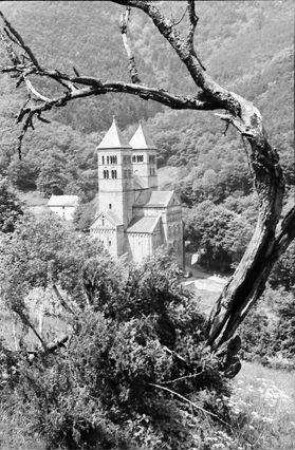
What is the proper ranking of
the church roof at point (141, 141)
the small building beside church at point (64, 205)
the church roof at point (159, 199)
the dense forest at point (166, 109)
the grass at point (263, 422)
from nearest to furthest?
1. the grass at point (263, 422)
2. the church roof at point (159, 199)
3. the church roof at point (141, 141)
4. the small building beside church at point (64, 205)
5. the dense forest at point (166, 109)

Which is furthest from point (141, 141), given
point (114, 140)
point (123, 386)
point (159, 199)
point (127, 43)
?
point (127, 43)

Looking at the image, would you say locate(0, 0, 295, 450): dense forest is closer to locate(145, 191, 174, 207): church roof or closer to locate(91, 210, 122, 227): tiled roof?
locate(145, 191, 174, 207): church roof

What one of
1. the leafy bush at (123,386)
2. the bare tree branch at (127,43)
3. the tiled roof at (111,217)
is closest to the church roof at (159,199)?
the tiled roof at (111,217)

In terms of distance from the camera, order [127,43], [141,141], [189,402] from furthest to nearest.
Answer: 1. [141,141]
2. [189,402]
3. [127,43]

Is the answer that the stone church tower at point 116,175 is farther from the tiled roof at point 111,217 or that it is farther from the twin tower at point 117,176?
the tiled roof at point 111,217

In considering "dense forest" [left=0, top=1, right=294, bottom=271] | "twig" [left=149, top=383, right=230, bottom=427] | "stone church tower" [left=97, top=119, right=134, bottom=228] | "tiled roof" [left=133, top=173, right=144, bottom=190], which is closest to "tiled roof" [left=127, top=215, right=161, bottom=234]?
"stone church tower" [left=97, top=119, right=134, bottom=228]

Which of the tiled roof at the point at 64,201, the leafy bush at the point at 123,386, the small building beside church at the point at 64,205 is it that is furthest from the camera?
the tiled roof at the point at 64,201

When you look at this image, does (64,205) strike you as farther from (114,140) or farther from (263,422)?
(263,422)

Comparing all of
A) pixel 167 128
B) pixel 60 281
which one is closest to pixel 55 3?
pixel 167 128
